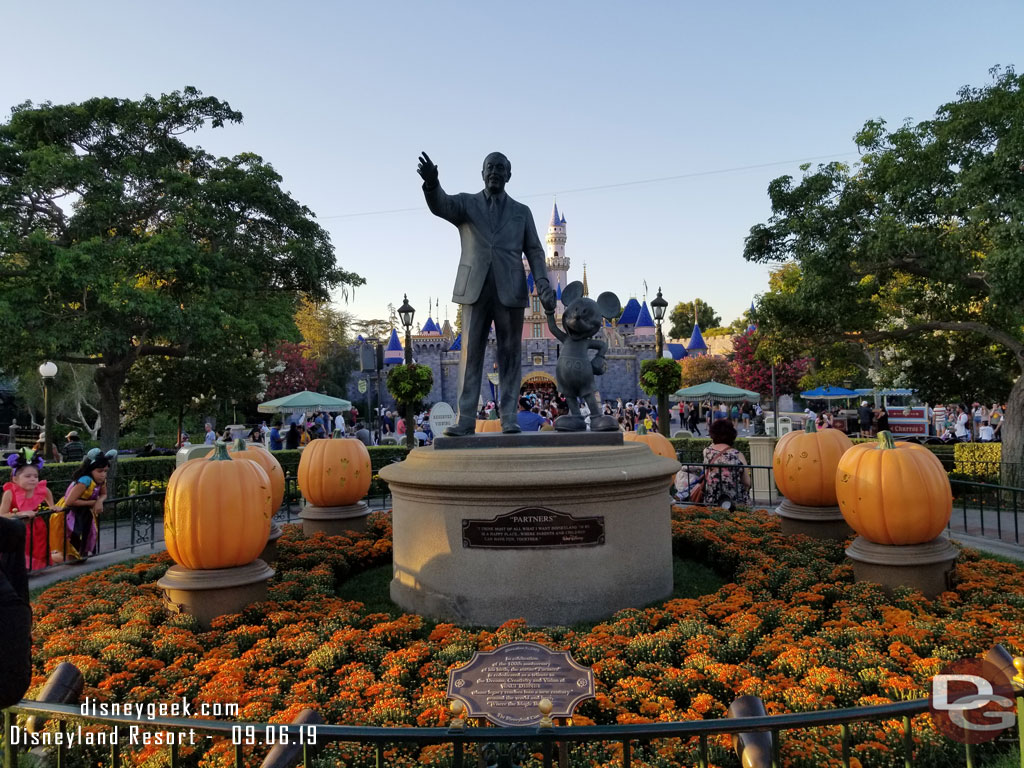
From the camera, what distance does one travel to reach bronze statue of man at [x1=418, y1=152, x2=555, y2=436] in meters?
6.55

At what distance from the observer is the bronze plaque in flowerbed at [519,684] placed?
2697mm

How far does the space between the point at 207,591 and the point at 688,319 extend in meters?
89.9

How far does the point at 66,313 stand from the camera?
1333cm

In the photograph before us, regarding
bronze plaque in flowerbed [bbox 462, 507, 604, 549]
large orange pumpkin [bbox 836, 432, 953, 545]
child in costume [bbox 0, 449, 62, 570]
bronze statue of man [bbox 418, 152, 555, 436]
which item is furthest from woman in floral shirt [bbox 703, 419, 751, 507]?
child in costume [bbox 0, 449, 62, 570]

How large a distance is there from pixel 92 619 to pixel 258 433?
22834mm

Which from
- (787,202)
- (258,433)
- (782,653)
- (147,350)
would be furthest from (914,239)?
(258,433)

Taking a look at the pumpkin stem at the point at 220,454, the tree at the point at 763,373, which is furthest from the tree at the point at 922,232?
the tree at the point at 763,373

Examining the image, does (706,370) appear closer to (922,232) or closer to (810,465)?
(922,232)

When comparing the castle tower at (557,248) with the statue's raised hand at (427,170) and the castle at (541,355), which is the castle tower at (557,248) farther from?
the statue's raised hand at (427,170)

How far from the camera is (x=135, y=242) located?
49.3 ft

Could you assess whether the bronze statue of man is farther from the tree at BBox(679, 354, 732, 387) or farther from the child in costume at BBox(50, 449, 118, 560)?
the tree at BBox(679, 354, 732, 387)

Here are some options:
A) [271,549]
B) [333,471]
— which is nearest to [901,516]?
[271,549]

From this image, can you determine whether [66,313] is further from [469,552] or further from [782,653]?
[782,653]

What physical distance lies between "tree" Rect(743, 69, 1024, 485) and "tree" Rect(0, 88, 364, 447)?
11592mm
